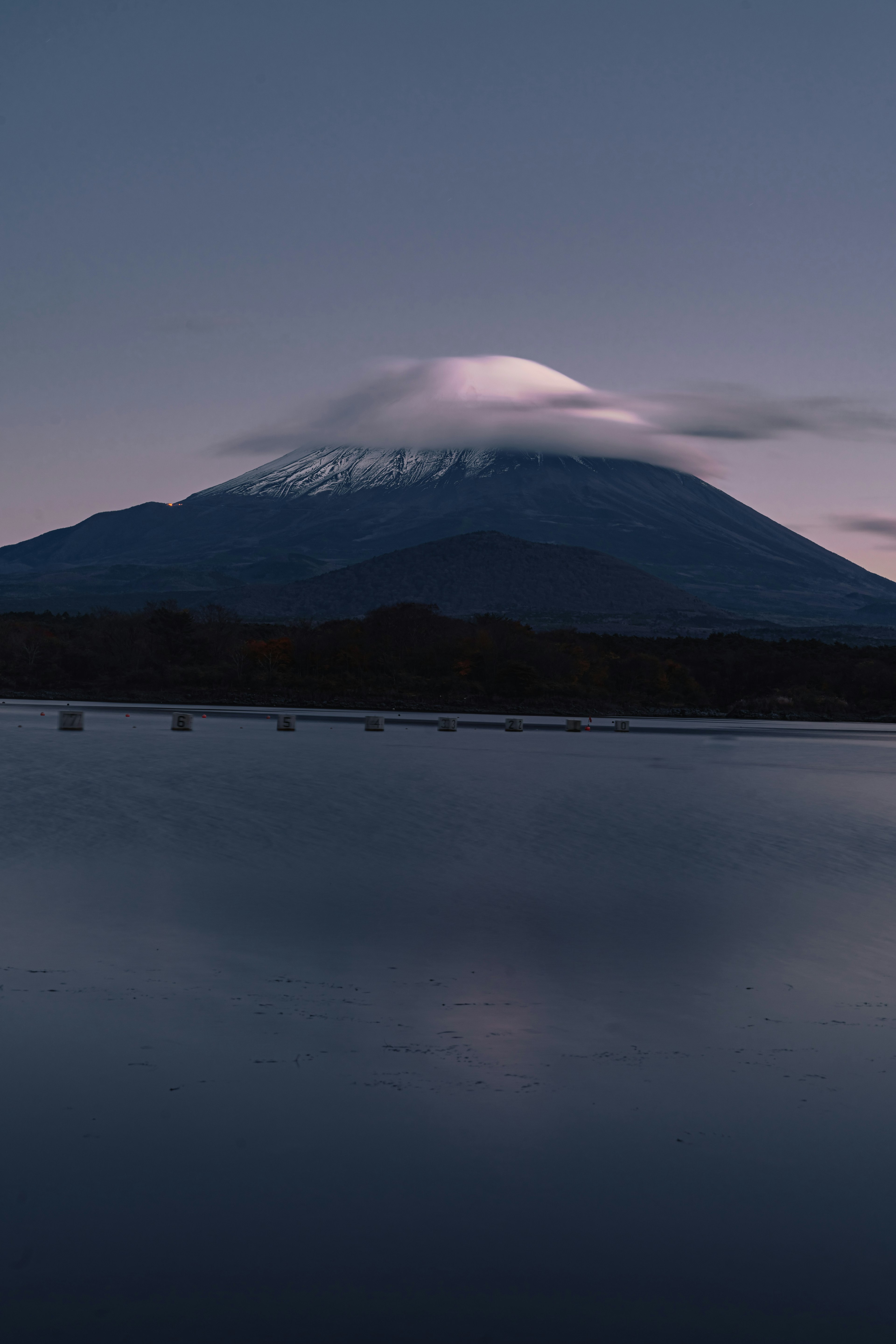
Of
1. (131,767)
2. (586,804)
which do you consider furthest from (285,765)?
(586,804)

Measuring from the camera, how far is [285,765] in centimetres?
A: 4503

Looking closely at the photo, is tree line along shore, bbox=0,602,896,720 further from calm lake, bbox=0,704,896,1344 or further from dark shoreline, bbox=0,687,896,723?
calm lake, bbox=0,704,896,1344

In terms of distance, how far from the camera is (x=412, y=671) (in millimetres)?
116938

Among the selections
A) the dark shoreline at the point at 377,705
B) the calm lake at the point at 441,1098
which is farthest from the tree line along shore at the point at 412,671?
the calm lake at the point at 441,1098

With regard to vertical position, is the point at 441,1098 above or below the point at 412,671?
below

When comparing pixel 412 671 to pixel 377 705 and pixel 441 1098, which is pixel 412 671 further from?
pixel 441 1098

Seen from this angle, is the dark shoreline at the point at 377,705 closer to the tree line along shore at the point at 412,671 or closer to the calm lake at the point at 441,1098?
the tree line along shore at the point at 412,671

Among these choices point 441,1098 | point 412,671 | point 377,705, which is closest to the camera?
point 441,1098

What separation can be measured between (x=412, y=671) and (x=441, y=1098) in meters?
109

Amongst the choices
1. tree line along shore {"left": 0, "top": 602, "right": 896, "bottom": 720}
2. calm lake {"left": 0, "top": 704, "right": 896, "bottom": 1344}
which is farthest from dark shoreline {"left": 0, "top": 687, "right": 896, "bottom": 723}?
calm lake {"left": 0, "top": 704, "right": 896, "bottom": 1344}

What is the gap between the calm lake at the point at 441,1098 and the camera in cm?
589

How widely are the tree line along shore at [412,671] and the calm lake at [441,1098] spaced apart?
289 feet

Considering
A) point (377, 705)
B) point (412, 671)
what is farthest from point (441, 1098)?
point (412, 671)

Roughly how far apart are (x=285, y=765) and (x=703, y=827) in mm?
20279
